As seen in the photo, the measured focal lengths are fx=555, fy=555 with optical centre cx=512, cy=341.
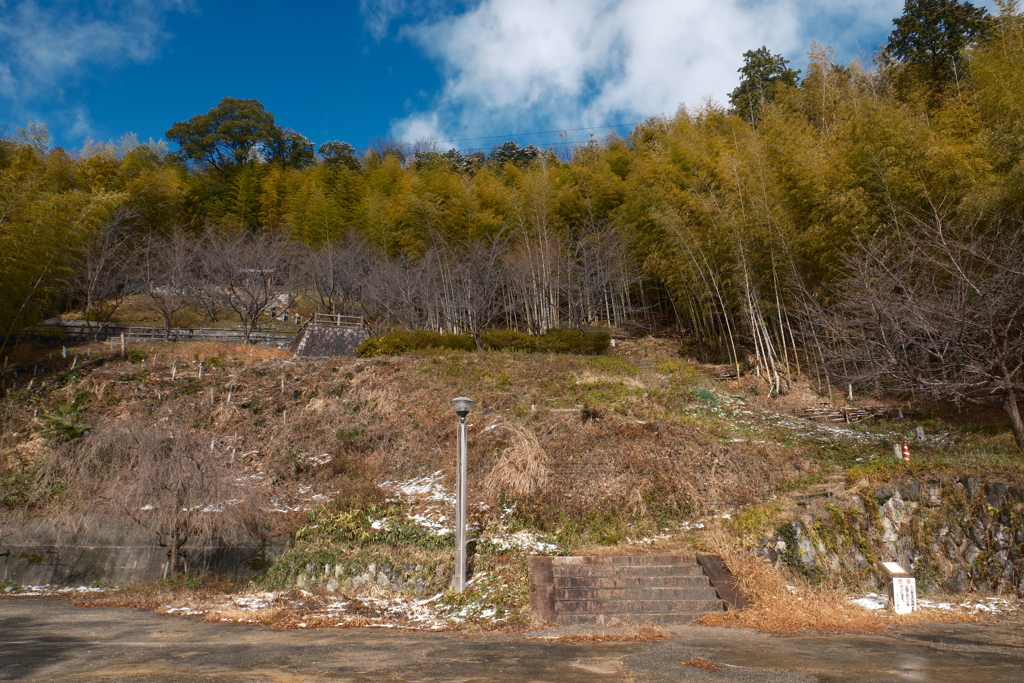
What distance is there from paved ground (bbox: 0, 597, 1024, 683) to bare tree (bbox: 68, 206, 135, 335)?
22076 millimetres

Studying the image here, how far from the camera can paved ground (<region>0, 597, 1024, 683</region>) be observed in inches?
180

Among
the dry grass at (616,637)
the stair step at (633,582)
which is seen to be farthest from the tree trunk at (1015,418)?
the dry grass at (616,637)

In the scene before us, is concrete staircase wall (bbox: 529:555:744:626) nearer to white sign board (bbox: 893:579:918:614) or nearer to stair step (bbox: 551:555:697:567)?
stair step (bbox: 551:555:697:567)

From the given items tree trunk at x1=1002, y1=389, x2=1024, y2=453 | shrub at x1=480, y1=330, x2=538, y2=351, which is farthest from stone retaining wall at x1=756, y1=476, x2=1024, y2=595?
shrub at x1=480, y1=330, x2=538, y2=351

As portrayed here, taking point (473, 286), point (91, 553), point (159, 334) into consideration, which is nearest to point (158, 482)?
point (91, 553)

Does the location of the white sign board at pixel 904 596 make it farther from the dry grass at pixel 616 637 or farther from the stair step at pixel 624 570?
the dry grass at pixel 616 637

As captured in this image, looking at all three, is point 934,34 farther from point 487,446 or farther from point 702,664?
point 702,664

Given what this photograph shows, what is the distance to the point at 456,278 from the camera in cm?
2598

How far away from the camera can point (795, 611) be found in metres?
6.87

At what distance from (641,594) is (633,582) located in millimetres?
222

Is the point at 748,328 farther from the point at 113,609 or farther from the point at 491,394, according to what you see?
the point at 113,609

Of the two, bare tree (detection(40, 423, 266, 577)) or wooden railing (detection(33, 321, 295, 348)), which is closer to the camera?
bare tree (detection(40, 423, 266, 577))

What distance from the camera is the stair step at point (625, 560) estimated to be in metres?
8.01

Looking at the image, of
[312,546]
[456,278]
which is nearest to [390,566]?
[312,546]
